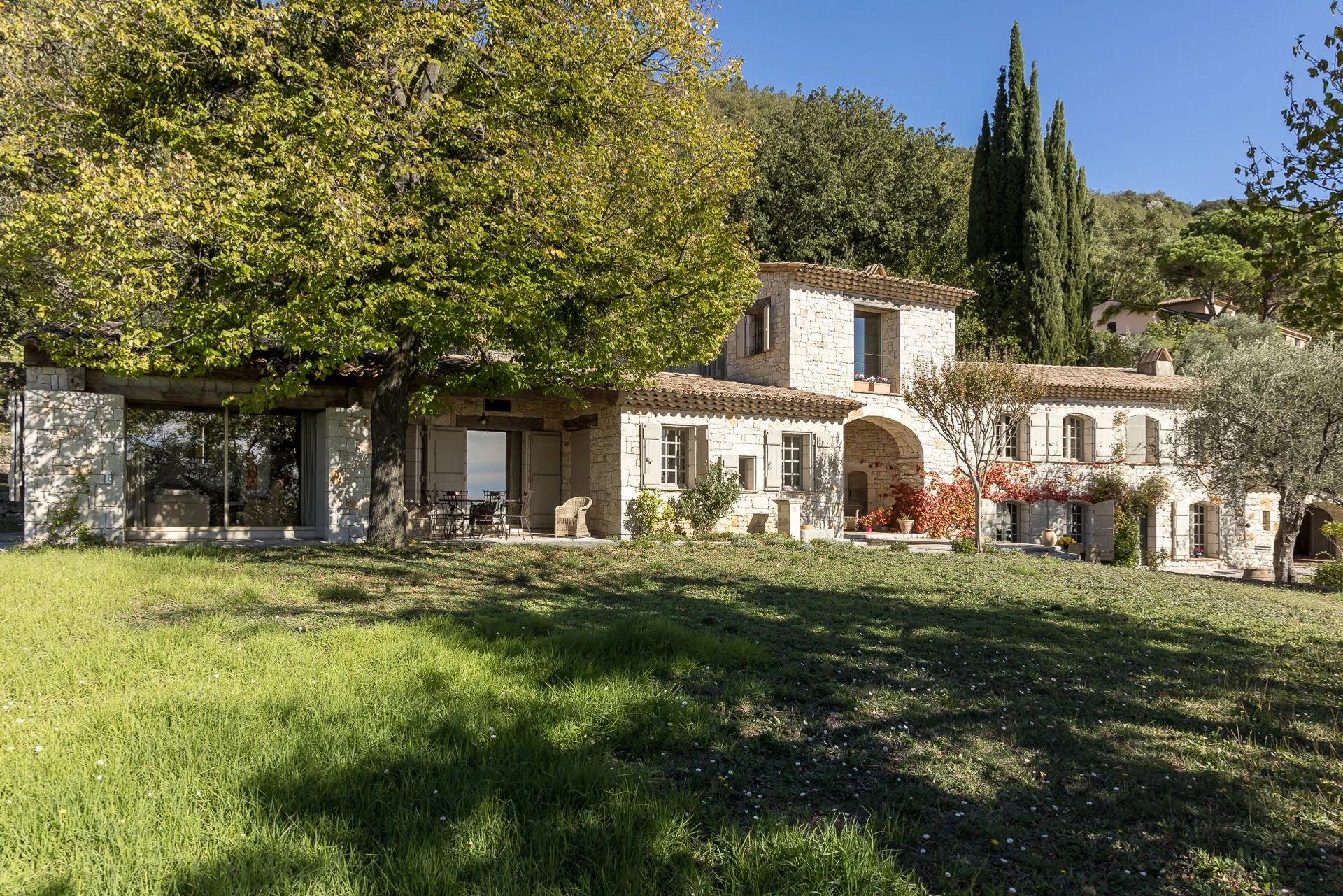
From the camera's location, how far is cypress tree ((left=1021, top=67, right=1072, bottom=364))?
29.4 metres

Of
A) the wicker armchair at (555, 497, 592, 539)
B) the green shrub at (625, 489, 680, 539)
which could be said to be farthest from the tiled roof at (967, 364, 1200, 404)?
the wicker armchair at (555, 497, 592, 539)

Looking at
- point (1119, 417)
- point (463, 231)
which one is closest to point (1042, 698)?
point (463, 231)

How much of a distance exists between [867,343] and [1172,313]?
81.0ft

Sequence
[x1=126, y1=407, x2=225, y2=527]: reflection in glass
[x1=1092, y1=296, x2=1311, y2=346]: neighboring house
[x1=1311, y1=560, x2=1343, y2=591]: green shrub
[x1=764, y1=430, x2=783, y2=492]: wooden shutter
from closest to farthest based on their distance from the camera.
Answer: [x1=126, y1=407, x2=225, y2=527]: reflection in glass, [x1=1311, y1=560, x2=1343, y2=591]: green shrub, [x1=764, y1=430, x2=783, y2=492]: wooden shutter, [x1=1092, y1=296, x2=1311, y2=346]: neighboring house

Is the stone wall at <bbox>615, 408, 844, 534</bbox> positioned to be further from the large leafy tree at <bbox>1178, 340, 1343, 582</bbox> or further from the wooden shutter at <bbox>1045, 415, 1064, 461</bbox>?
the large leafy tree at <bbox>1178, 340, 1343, 582</bbox>

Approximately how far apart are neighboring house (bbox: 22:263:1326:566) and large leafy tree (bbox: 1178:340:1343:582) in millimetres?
3464

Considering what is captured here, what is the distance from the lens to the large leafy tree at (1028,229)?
29.6 m

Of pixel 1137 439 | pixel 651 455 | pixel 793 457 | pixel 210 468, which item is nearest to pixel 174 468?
pixel 210 468

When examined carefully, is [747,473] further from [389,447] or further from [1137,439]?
[1137,439]

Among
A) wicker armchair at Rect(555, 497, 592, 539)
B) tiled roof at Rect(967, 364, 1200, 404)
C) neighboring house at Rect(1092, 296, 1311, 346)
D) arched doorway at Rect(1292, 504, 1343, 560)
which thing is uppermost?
neighboring house at Rect(1092, 296, 1311, 346)

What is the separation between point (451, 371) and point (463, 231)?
19.5ft

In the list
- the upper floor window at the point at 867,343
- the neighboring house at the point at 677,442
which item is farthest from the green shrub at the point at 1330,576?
the upper floor window at the point at 867,343

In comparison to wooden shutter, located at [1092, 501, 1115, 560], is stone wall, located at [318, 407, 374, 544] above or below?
above

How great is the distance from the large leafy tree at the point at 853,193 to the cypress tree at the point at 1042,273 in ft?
8.30
